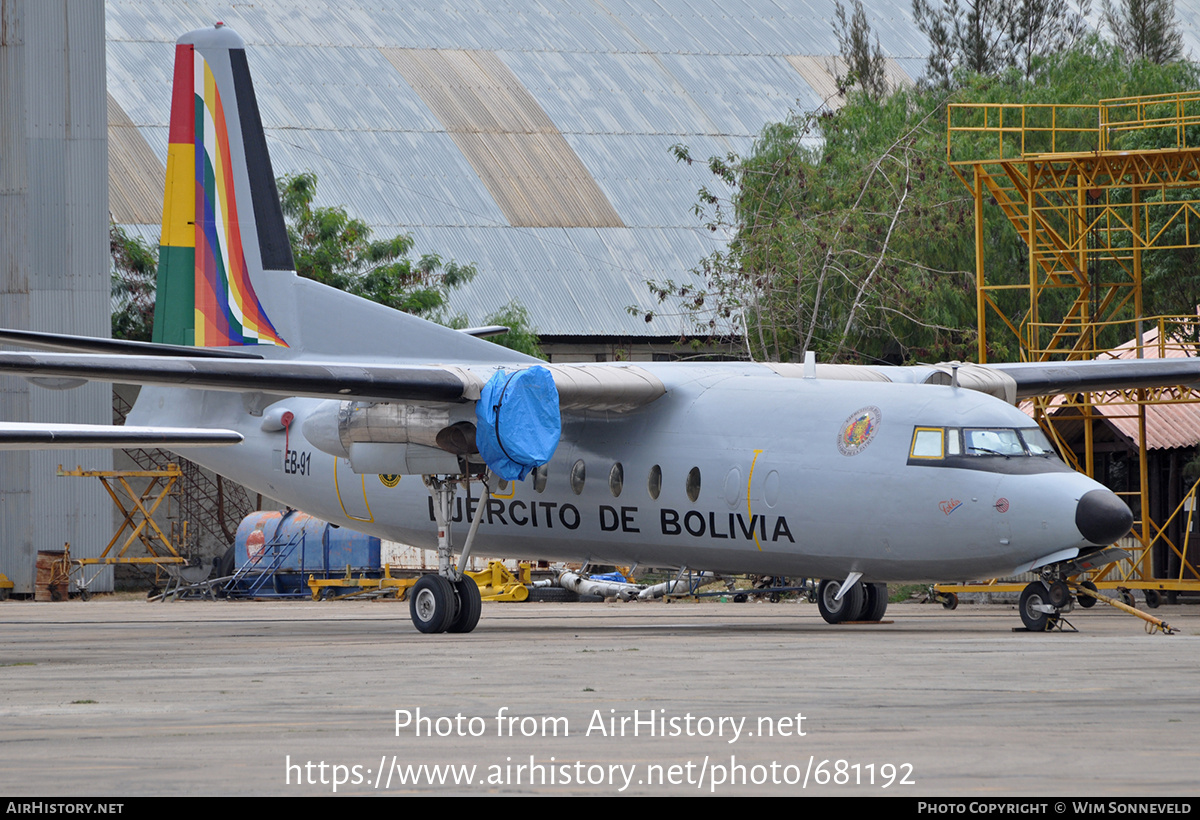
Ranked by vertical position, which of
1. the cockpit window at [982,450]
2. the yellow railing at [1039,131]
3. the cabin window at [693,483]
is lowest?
the cabin window at [693,483]

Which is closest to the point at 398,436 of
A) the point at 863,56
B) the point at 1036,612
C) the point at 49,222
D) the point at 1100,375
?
the point at 1036,612

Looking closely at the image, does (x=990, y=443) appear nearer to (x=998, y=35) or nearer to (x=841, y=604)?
(x=841, y=604)

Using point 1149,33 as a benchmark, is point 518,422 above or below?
below

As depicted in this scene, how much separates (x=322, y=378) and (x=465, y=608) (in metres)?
3.43

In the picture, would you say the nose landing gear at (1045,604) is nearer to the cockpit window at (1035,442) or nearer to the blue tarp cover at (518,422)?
the cockpit window at (1035,442)

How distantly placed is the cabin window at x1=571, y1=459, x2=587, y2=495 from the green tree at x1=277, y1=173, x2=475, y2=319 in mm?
21974

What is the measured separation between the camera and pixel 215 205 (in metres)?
23.4

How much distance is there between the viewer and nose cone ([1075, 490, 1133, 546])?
1571 cm

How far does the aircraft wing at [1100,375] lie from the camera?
20859 millimetres

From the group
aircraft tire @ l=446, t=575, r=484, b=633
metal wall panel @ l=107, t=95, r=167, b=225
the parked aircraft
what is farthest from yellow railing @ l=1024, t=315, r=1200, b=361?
metal wall panel @ l=107, t=95, r=167, b=225

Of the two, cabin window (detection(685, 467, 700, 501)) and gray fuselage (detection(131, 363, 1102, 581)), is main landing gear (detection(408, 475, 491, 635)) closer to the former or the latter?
gray fuselage (detection(131, 363, 1102, 581))

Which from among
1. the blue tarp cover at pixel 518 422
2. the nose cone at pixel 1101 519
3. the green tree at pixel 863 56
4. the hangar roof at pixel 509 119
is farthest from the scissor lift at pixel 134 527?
the green tree at pixel 863 56

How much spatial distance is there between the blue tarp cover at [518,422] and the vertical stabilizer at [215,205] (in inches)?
247
